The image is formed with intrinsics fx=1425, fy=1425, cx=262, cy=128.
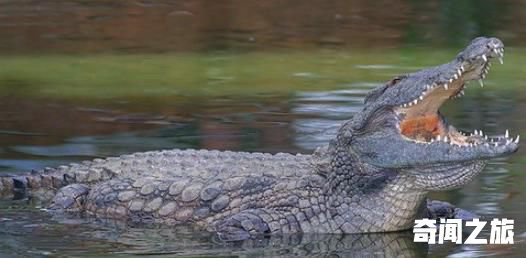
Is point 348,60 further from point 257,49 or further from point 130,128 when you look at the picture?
point 130,128

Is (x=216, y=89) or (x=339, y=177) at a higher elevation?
(x=216, y=89)

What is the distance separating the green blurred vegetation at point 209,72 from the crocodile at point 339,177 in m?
4.61

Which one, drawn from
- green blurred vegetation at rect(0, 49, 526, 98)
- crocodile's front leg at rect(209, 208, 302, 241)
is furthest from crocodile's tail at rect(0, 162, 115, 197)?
green blurred vegetation at rect(0, 49, 526, 98)

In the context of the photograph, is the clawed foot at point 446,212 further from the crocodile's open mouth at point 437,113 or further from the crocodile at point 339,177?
the crocodile's open mouth at point 437,113

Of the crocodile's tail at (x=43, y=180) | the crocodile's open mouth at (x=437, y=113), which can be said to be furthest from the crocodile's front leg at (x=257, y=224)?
the crocodile's tail at (x=43, y=180)

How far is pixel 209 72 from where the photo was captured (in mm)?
13188

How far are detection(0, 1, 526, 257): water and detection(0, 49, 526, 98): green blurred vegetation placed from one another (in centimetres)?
2

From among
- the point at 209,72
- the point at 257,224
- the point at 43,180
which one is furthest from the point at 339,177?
the point at 209,72

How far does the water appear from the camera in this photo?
6562 mm

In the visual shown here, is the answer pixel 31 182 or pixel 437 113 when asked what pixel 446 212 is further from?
pixel 31 182

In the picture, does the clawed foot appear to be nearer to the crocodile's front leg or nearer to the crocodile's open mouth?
the crocodile's open mouth

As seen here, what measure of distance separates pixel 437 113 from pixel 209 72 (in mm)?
6860

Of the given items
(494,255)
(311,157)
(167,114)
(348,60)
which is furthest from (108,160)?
(348,60)

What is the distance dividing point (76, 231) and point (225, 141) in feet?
7.91
